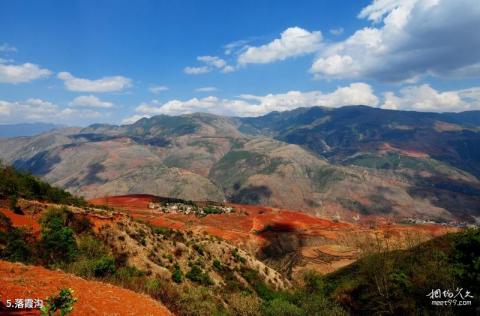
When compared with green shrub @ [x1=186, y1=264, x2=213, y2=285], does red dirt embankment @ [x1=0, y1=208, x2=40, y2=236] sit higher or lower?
higher

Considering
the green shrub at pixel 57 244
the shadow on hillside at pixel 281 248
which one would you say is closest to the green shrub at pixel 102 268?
the green shrub at pixel 57 244

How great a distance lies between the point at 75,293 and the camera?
25516mm

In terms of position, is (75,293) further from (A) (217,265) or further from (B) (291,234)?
(B) (291,234)

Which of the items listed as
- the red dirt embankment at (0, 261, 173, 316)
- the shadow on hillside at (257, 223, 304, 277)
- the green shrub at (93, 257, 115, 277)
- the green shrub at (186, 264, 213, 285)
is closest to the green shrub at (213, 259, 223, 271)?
the green shrub at (186, 264, 213, 285)

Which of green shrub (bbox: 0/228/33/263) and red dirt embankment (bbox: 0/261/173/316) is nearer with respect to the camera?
red dirt embankment (bbox: 0/261/173/316)

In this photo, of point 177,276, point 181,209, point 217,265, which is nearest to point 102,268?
point 177,276

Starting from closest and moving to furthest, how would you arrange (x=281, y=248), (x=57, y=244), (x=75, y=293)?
(x=75, y=293)
(x=57, y=244)
(x=281, y=248)

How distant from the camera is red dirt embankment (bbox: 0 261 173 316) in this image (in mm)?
23203

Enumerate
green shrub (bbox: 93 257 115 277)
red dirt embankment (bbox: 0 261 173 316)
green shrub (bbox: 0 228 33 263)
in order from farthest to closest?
green shrub (bbox: 93 257 115 277) → green shrub (bbox: 0 228 33 263) → red dirt embankment (bbox: 0 261 173 316)

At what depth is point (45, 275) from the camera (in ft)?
94.3

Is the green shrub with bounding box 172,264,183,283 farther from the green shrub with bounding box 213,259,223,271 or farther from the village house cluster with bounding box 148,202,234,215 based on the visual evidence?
the village house cluster with bounding box 148,202,234,215

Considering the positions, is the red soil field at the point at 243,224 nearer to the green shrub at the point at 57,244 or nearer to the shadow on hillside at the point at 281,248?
the shadow on hillside at the point at 281,248

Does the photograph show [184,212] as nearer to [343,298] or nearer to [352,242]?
[352,242]

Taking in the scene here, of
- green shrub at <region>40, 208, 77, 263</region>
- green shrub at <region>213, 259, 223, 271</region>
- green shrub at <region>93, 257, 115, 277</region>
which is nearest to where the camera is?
green shrub at <region>93, 257, 115, 277</region>
